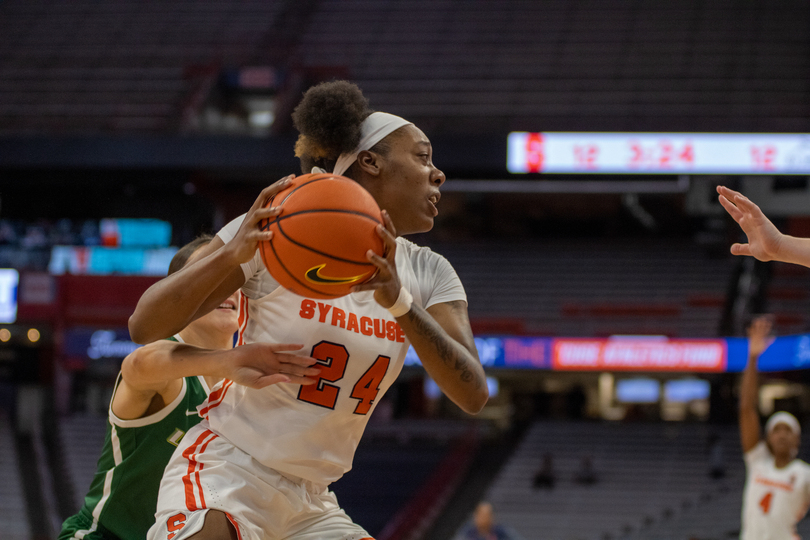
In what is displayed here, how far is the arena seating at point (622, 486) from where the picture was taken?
13289mm

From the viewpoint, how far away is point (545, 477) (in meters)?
14.6

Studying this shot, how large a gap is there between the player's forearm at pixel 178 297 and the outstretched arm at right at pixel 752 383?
4.01 metres

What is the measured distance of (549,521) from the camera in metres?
13.6

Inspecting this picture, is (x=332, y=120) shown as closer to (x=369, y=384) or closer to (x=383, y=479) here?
(x=369, y=384)

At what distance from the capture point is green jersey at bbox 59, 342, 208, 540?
2.70 m

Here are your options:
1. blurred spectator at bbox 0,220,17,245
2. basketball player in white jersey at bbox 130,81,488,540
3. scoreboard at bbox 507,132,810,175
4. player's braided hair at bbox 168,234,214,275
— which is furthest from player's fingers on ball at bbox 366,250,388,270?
blurred spectator at bbox 0,220,17,245

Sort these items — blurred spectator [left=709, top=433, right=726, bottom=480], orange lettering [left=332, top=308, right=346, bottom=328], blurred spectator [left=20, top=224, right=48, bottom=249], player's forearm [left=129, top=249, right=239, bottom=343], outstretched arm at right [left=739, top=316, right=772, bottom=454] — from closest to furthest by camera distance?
1. player's forearm [left=129, top=249, right=239, bottom=343]
2. orange lettering [left=332, top=308, right=346, bottom=328]
3. outstretched arm at right [left=739, top=316, right=772, bottom=454]
4. blurred spectator [left=709, top=433, right=726, bottom=480]
5. blurred spectator [left=20, top=224, right=48, bottom=249]

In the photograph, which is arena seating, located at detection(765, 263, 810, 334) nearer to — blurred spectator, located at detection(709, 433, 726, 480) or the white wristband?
blurred spectator, located at detection(709, 433, 726, 480)

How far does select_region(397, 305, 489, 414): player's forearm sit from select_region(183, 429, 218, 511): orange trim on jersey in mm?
609

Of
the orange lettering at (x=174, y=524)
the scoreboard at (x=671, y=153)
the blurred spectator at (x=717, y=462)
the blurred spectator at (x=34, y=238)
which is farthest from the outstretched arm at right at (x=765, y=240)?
the blurred spectator at (x=34, y=238)

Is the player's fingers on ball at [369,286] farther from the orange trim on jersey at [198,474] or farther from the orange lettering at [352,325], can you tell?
the orange trim on jersey at [198,474]

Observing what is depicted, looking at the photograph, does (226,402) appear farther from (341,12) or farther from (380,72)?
(341,12)

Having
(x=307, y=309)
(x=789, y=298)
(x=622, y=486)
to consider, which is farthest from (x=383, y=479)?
(x=307, y=309)

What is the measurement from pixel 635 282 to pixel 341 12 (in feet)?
31.2
